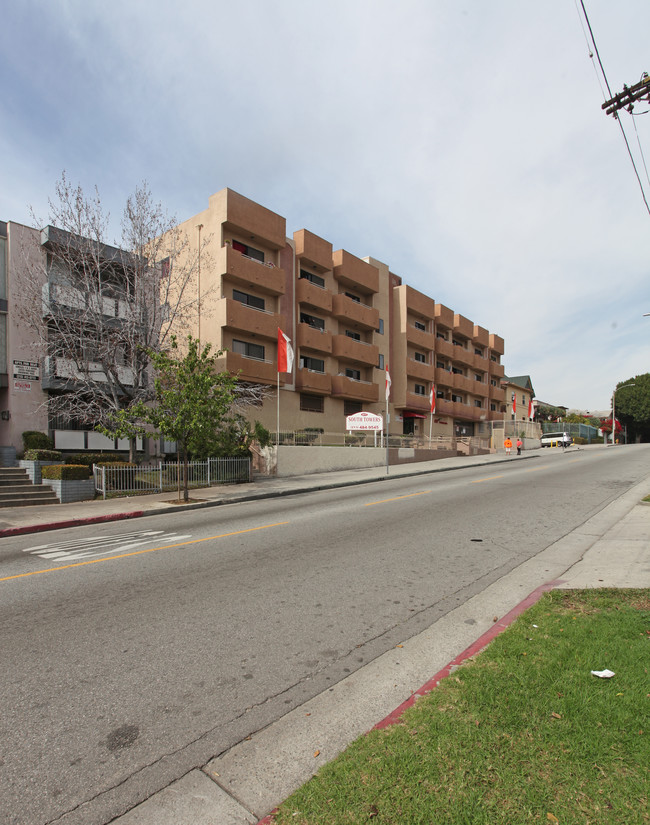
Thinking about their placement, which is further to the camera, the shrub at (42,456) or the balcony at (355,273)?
the balcony at (355,273)

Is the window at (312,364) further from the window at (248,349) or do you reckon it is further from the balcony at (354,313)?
the balcony at (354,313)

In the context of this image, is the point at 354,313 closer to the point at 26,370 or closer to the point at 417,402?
the point at 417,402

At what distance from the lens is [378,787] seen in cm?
243

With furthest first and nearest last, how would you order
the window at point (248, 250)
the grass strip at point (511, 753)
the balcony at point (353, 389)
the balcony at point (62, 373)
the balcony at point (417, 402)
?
the balcony at point (417, 402) → the balcony at point (353, 389) → the window at point (248, 250) → the balcony at point (62, 373) → the grass strip at point (511, 753)

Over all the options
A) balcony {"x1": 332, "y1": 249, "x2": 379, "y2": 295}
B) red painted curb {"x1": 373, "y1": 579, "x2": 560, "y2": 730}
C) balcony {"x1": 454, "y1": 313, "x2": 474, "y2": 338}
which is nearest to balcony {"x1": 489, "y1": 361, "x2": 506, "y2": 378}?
balcony {"x1": 454, "y1": 313, "x2": 474, "y2": 338}

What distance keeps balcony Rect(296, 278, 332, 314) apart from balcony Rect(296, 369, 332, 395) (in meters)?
4.58

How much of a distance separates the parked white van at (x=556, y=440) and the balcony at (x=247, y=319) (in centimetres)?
3776

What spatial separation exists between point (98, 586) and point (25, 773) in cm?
365

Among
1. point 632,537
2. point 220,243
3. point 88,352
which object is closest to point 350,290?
point 220,243

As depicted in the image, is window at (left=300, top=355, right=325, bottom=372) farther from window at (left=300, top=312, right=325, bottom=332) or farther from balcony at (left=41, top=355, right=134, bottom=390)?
balcony at (left=41, top=355, right=134, bottom=390)

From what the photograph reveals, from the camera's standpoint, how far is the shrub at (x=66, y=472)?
51.4 ft

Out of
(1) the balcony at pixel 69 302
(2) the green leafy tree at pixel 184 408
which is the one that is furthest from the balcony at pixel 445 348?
(2) the green leafy tree at pixel 184 408

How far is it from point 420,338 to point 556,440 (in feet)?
74.6

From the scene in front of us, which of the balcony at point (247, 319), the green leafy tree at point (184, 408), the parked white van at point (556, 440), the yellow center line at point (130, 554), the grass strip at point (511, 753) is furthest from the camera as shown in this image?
the parked white van at point (556, 440)
